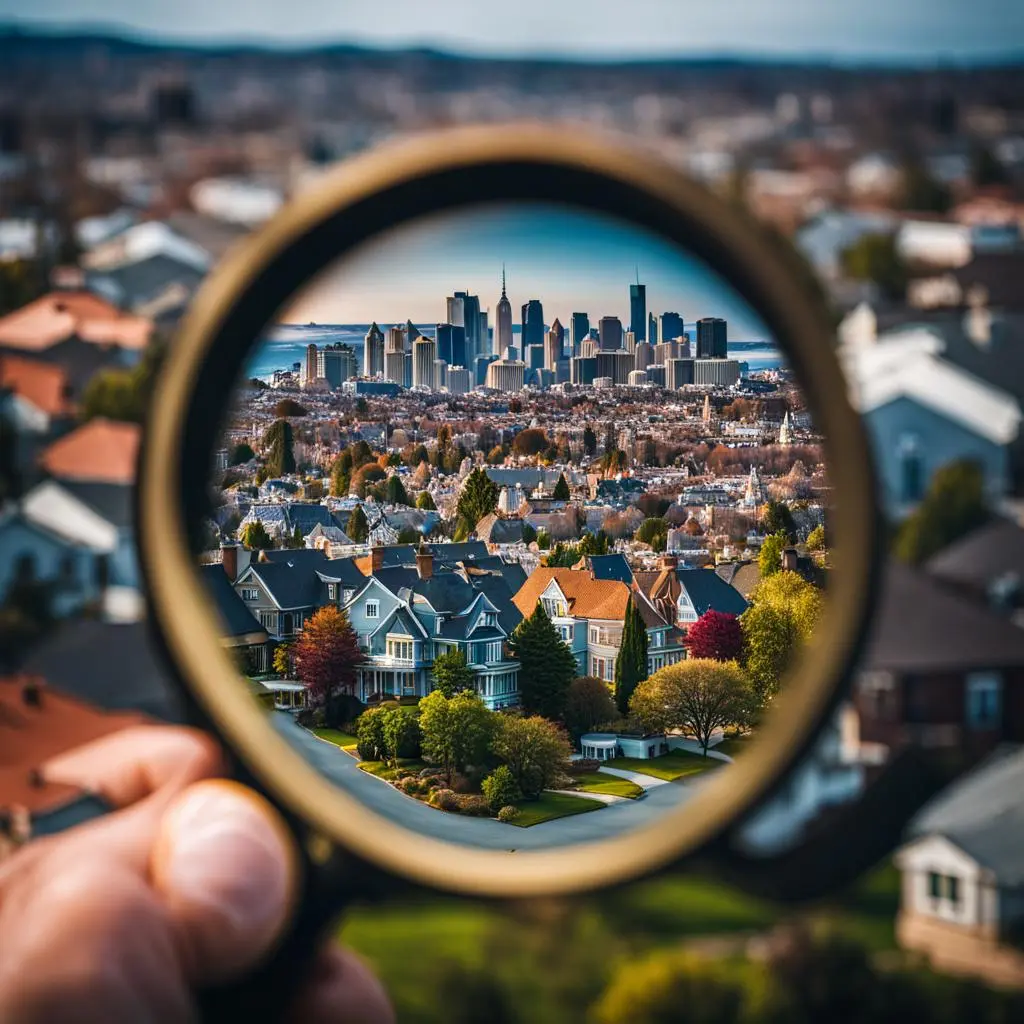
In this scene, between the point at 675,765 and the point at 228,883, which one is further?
the point at 675,765

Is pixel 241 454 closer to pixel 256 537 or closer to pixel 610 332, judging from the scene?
pixel 256 537

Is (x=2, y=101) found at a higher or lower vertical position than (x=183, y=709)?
higher

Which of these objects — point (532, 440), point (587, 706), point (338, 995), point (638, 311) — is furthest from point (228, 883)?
point (638, 311)

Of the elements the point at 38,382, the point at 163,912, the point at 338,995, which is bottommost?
the point at 338,995

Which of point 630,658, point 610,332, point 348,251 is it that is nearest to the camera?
point 348,251

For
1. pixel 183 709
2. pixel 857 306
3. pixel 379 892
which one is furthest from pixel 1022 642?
pixel 183 709

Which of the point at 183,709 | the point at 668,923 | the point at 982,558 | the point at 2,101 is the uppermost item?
the point at 2,101

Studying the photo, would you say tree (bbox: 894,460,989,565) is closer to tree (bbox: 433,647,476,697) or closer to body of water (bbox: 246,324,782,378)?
body of water (bbox: 246,324,782,378)

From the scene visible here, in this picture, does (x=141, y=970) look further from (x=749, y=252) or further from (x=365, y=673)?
(x=749, y=252)
